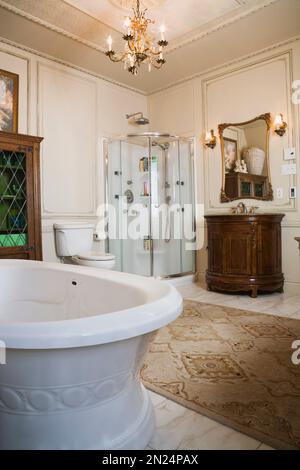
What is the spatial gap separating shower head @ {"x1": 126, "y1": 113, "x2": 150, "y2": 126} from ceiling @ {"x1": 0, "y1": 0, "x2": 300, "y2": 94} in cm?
61

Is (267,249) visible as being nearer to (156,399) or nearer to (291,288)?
(291,288)

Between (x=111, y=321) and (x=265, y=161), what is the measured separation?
10.0 feet

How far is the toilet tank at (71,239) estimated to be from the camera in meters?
3.29

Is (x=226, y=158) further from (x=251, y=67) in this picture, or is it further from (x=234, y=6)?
(x=234, y=6)

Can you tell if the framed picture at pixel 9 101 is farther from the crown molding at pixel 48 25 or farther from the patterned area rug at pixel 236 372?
the patterned area rug at pixel 236 372

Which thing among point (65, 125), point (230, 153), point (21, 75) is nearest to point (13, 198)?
point (65, 125)

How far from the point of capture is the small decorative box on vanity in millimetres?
3219

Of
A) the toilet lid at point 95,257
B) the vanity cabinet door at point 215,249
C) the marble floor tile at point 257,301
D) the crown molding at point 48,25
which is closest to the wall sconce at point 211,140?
the vanity cabinet door at point 215,249

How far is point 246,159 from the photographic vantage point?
11.9 ft

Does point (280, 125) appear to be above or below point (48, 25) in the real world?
below

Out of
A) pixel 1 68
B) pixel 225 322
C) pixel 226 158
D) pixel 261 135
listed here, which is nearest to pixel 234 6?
pixel 261 135

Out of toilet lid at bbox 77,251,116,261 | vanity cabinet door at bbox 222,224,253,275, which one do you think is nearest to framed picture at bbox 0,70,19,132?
toilet lid at bbox 77,251,116,261

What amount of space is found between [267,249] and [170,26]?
227 cm

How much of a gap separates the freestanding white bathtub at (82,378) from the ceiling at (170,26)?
8.34ft
